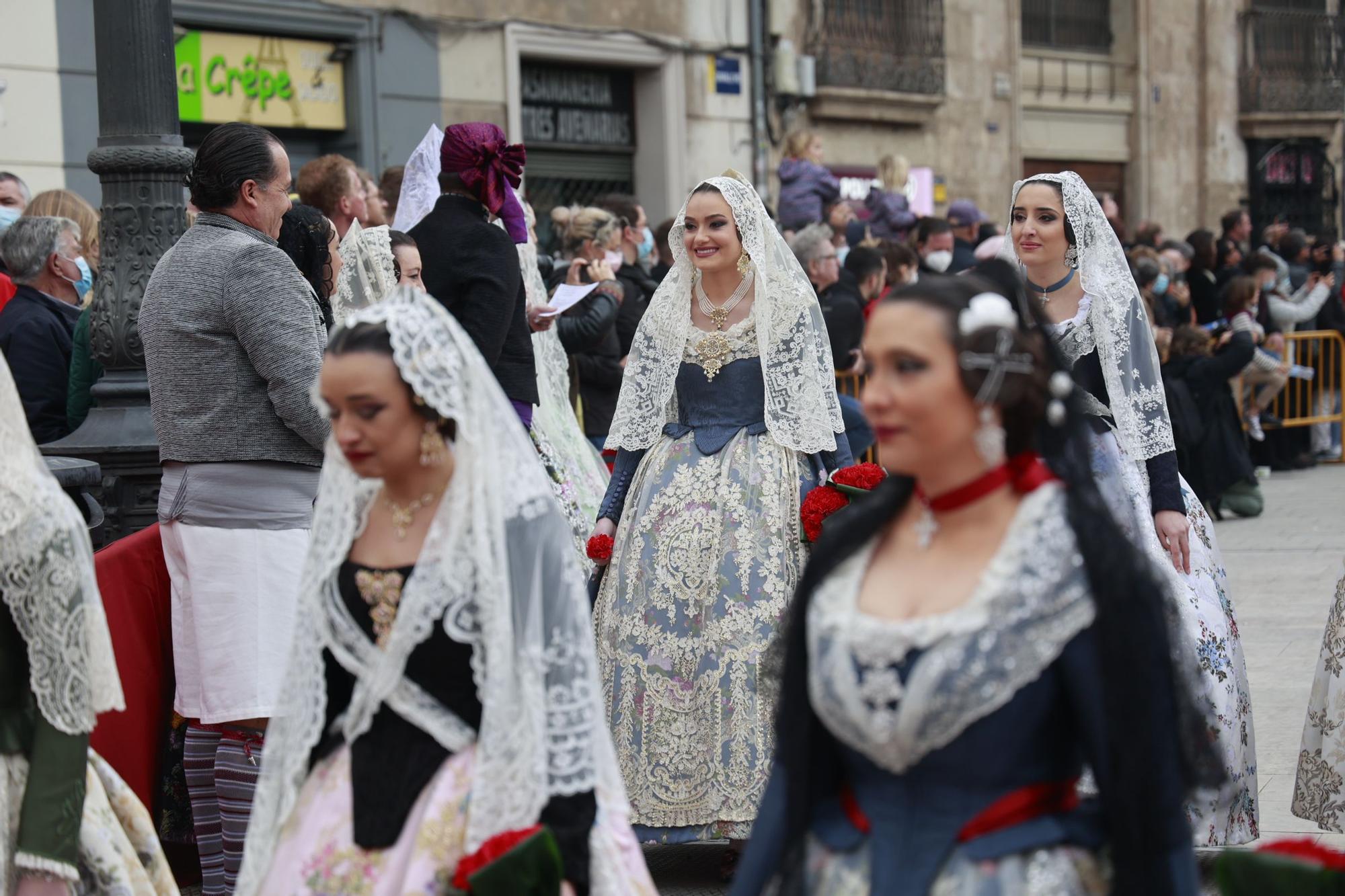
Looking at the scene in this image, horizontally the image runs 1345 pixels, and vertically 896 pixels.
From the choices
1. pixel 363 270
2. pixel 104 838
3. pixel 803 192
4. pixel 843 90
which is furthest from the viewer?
pixel 843 90

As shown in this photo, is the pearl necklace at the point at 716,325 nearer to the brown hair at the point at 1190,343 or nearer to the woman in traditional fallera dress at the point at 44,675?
the woman in traditional fallera dress at the point at 44,675

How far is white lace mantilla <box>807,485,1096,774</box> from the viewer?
2.54m

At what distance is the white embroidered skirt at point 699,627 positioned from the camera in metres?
5.51

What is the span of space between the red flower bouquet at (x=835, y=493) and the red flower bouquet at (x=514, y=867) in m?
2.65

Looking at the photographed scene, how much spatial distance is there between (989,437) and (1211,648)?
3.15m

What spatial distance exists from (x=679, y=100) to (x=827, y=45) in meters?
2.43

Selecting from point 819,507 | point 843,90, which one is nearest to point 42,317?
point 819,507

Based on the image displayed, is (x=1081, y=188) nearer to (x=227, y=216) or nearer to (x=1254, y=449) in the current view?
(x=227, y=216)

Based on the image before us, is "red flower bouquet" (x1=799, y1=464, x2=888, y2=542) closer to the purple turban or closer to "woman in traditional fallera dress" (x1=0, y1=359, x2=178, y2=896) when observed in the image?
the purple turban

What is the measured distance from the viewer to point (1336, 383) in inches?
632

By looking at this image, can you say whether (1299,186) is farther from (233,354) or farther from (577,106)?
(233,354)

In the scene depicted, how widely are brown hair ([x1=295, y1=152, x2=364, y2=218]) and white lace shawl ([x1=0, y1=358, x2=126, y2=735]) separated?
3458 millimetres

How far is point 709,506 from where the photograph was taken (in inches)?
225

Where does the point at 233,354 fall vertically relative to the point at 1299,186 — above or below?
below
